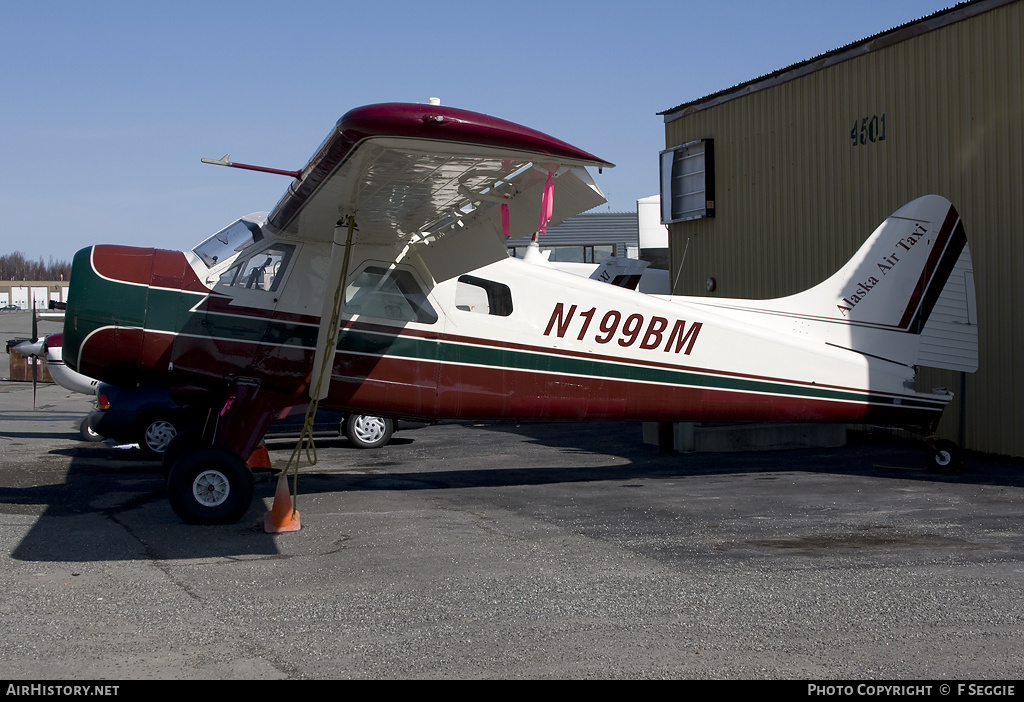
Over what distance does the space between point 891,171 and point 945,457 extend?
4.71m

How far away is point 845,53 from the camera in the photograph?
13.3 metres

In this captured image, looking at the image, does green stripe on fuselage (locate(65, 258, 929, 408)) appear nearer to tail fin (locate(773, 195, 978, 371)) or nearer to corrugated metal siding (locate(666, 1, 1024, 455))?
tail fin (locate(773, 195, 978, 371))

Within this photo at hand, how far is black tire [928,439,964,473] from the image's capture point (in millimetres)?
9742

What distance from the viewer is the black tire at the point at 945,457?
32.0 feet

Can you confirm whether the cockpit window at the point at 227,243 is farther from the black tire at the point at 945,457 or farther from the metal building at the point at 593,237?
Result: the metal building at the point at 593,237

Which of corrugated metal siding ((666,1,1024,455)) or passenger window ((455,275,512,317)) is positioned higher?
corrugated metal siding ((666,1,1024,455))

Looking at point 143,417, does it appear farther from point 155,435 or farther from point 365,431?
point 365,431

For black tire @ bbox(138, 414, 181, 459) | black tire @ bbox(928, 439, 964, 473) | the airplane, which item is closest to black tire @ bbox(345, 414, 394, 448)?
black tire @ bbox(138, 414, 181, 459)

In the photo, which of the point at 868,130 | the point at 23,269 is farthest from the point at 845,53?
the point at 23,269

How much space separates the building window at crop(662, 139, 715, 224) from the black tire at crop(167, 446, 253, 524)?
11066 millimetres

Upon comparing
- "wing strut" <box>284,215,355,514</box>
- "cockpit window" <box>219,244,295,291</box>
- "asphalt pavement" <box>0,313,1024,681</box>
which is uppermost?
"cockpit window" <box>219,244,295,291</box>

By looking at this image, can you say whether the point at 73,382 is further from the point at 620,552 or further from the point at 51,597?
the point at 620,552

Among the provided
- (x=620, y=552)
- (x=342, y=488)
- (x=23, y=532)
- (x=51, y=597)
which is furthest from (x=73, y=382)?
(x=620, y=552)

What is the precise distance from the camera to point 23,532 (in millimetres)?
6945
